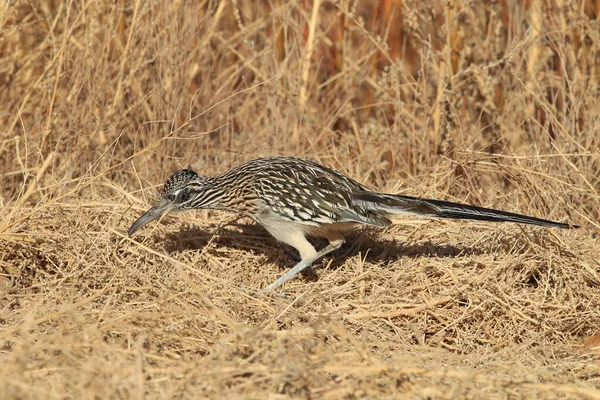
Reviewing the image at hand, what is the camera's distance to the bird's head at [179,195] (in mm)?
5238

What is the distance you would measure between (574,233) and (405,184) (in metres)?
1.30

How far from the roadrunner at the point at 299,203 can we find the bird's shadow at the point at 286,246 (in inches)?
10.3

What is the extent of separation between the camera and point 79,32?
253 inches

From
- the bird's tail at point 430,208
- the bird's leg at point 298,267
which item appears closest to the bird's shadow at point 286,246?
the bird's leg at point 298,267

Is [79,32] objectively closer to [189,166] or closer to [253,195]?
[189,166]

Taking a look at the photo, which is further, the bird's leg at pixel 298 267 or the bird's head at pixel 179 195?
the bird's head at pixel 179 195

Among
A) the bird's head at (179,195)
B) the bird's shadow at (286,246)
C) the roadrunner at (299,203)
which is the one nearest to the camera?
the roadrunner at (299,203)

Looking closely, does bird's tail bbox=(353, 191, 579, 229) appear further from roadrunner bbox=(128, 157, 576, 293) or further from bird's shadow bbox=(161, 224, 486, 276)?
bird's shadow bbox=(161, 224, 486, 276)

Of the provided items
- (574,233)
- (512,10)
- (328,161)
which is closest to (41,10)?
(328,161)

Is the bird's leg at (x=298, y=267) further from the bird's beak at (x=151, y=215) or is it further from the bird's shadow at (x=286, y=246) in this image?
the bird's beak at (x=151, y=215)

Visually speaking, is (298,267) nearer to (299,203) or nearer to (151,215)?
(299,203)

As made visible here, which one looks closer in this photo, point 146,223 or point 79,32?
point 146,223

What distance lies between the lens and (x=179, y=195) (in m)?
5.27

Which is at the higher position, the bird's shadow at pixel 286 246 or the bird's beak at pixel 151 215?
the bird's beak at pixel 151 215
